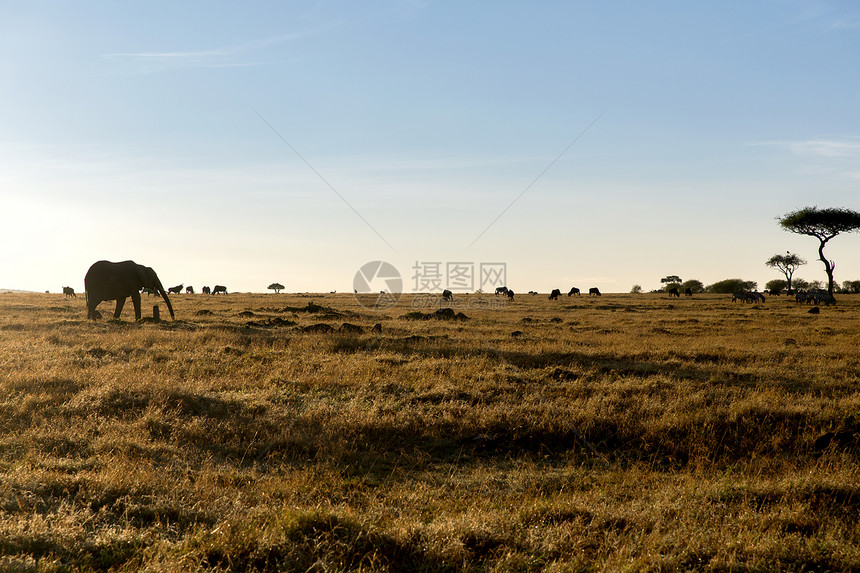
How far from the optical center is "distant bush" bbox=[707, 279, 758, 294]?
86938 millimetres

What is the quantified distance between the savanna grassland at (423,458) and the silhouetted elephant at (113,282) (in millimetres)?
8075

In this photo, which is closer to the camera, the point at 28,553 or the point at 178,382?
the point at 28,553

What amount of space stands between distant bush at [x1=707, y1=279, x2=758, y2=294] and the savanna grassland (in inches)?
3073

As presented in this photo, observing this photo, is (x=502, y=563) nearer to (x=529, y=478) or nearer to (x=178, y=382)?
(x=529, y=478)

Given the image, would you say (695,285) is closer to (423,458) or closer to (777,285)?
(777,285)

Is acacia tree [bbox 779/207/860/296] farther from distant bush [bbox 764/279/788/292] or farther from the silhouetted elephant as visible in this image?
the silhouetted elephant

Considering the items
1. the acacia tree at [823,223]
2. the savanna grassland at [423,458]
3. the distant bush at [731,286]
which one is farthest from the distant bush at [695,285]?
the savanna grassland at [423,458]

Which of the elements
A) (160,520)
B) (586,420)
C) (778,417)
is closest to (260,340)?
(586,420)

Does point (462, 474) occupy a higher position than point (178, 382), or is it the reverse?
point (178, 382)

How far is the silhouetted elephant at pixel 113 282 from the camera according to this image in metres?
25.2

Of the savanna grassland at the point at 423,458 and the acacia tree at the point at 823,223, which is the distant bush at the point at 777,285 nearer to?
the acacia tree at the point at 823,223

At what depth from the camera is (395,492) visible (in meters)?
7.01

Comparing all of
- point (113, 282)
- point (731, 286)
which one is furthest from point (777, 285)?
point (113, 282)

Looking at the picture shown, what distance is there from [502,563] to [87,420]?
7577 millimetres
